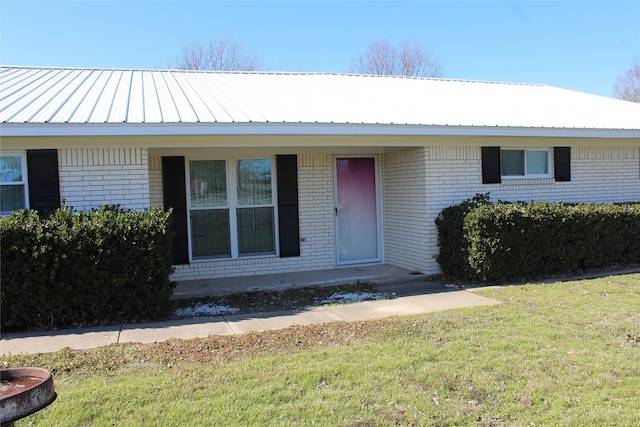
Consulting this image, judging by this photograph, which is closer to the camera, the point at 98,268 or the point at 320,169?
the point at 98,268

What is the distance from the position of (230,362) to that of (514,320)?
3440mm

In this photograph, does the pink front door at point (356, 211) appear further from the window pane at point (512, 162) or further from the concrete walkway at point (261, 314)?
the window pane at point (512, 162)

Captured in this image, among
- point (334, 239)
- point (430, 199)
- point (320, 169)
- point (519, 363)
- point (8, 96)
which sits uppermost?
point (8, 96)

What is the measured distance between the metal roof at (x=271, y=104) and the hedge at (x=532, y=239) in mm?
1672

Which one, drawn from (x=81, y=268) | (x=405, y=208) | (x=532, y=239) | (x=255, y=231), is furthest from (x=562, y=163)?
(x=81, y=268)

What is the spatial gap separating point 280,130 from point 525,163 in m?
5.21

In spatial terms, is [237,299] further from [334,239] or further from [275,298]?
[334,239]

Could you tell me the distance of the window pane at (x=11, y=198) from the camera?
762 cm

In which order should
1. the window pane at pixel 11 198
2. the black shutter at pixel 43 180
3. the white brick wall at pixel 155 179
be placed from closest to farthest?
1. the black shutter at pixel 43 180
2. the window pane at pixel 11 198
3. the white brick wall at pixel 155 179

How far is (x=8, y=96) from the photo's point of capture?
8688 mm

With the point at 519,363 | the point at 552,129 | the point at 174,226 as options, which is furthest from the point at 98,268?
the point at 552,129

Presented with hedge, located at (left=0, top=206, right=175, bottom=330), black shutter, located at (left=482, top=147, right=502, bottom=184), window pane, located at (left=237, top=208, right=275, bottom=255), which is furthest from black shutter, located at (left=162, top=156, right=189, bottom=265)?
black shutter, located at (left=482, top=147, right=502, bottom=184)

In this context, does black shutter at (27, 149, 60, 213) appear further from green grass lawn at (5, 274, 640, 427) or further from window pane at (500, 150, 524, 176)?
window pane at (500, 150, 524, 176)

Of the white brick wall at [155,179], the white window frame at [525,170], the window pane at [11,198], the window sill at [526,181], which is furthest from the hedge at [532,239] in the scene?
the window pane at [11,198]
